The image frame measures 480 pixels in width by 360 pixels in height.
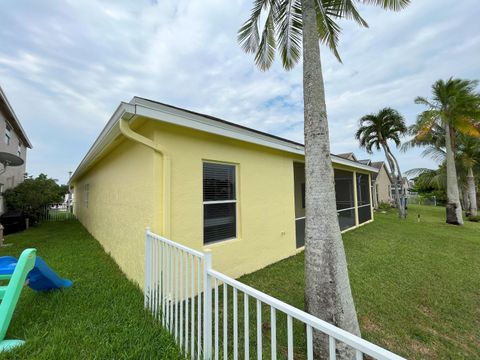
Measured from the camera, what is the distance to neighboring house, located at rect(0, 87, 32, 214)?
10.8 m

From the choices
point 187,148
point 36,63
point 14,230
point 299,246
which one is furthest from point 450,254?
point 14,230

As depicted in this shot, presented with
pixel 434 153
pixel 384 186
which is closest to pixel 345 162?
pixel 434 153

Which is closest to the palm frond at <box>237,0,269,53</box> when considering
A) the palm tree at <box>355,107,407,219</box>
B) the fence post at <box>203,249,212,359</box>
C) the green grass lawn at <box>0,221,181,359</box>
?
the fence post at <box>203,249,212,359</box>

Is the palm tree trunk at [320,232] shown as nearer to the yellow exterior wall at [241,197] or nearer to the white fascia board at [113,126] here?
the yellow exterior wall at [241,197]

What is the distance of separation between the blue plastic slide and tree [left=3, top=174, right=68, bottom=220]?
10580 millimetres

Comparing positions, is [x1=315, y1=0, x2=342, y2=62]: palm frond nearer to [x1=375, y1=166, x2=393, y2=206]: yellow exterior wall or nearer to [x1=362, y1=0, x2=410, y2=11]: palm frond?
[x1=362, y1=0, x2=410, y2=11]: palm frond

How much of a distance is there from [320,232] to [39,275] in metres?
4.17

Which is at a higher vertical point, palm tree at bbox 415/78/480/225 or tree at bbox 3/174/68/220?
palm tree at bbox 415/78/480/225

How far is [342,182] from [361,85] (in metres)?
5.79

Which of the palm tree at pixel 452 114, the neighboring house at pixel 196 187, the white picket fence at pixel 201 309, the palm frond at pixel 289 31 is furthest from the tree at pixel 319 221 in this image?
the palm tree at pixel 452 114

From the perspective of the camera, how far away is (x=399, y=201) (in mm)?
15445

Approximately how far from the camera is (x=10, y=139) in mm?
12438

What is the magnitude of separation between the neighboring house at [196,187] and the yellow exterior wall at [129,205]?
2 centimetres

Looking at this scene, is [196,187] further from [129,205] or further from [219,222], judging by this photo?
[129,205]
